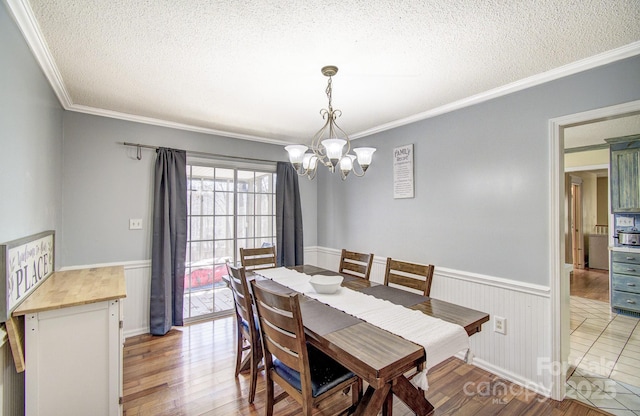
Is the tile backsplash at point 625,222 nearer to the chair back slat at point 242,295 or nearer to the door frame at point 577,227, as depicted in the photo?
the door frame at point 577,227

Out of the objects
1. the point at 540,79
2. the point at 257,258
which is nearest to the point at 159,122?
the point at 257,258

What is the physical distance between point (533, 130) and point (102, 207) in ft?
13.5

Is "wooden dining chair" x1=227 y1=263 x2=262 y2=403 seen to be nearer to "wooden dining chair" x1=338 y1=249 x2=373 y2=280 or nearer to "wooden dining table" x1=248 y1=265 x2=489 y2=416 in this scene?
"wooden dining table" x1=248 y1=265 x2=489 y2=416

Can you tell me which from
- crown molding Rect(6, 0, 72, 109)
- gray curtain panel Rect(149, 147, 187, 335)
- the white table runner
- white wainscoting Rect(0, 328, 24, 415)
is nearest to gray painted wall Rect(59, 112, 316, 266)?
gray curtain panel Rect(149, 147, 187, 335)

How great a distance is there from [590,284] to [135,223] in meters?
Answer: 7.51

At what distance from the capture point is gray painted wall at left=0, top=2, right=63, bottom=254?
1.43 meters

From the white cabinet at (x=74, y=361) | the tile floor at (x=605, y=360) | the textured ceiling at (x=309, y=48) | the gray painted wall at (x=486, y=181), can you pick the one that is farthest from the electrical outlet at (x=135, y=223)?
the tile floor at (x=605, y=360)

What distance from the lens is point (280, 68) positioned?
210 cm

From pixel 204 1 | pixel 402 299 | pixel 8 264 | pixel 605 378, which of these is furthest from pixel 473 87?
pixel 8 264

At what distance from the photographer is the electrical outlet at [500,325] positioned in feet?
7.89

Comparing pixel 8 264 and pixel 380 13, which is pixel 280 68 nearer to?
pixel 380 13

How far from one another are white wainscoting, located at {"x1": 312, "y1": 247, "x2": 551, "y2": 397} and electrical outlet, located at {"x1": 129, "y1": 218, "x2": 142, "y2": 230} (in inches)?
131

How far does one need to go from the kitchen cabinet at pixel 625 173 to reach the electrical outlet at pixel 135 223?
6091 millimetres

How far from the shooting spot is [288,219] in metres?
4.16
